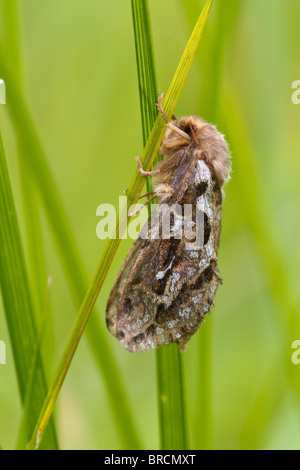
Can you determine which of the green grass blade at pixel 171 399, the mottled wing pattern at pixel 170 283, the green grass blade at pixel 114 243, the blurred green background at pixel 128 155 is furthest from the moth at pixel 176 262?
the blurred green background at pixel 128 155

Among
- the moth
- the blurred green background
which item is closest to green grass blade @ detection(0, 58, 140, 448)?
the moth

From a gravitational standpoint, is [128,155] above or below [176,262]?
above

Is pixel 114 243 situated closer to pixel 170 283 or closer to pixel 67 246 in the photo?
pixel 170 283

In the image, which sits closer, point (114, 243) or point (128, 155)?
point (114, 243)

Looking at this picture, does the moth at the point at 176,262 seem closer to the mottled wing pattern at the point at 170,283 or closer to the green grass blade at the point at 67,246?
the mottled wing pattern at the point at 170,283

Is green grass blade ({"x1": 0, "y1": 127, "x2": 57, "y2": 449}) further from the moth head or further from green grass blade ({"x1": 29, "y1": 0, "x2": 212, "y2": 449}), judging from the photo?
the moth head

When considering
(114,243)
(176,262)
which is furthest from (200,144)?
(114,243)
